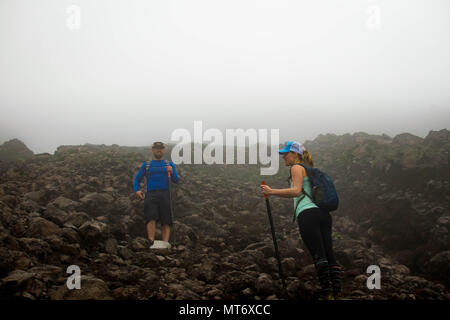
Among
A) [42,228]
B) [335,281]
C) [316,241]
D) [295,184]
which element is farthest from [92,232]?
[335,281]

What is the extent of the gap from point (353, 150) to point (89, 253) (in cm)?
1609

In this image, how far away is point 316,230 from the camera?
518 cm

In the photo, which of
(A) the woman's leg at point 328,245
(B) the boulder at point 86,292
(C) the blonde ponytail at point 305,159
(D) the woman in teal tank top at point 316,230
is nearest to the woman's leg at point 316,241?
(D) the woman in teal tank top at point 316,230

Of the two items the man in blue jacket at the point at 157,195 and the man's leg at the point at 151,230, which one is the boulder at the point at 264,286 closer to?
the man in blue jacket at the point at 157,195

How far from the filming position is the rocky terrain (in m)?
5.74

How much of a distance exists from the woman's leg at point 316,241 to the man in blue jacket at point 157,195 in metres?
4.70

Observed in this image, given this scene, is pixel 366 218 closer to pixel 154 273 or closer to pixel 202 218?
pixel 202 218

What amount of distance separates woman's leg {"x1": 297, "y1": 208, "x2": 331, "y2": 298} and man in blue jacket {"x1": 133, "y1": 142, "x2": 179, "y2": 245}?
15.4 ft

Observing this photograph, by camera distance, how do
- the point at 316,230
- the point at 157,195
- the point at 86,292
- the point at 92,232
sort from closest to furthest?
the point at 86,292 < the point at 316,230 < the point at 92,232 < the point at 157,195

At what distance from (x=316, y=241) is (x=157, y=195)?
535 cm

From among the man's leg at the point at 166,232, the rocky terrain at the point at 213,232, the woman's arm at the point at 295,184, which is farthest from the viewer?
the man's leg at the point at 166,232

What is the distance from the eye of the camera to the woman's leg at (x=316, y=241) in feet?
16.5

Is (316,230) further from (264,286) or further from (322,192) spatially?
(264,286)
